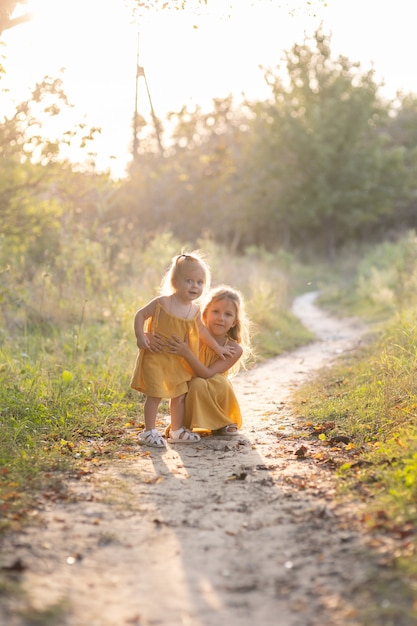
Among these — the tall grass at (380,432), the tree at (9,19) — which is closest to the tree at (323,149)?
the tall grass at (380,432)

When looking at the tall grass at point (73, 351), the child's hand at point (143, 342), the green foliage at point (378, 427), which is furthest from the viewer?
the child's hand at point (143, 342)

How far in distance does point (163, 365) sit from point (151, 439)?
0.60m

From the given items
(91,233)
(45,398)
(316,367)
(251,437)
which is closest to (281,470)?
(251,437)

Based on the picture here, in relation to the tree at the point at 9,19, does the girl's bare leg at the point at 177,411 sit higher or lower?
lower

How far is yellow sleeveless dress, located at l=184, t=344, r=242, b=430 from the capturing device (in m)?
5.84

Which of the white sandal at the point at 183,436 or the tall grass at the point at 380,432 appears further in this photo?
the white sandal at the point at 183,436

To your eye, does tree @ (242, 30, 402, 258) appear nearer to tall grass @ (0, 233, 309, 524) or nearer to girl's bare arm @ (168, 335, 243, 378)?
tall grass @ (0, 233, 309, 524)

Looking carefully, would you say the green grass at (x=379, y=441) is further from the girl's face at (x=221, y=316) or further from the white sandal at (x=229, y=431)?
the girl's face at (x=221, y=316)

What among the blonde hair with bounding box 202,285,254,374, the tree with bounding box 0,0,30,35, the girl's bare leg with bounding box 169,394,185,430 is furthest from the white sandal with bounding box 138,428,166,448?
the tree with bounding box 0,0,30,35

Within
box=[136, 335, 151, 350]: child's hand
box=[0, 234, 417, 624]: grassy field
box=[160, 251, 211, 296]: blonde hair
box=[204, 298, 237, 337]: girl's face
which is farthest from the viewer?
box=[204, 298, 237, 337]: girl's face

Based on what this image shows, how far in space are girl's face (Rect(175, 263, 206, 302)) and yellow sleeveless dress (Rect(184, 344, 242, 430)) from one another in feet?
2.13


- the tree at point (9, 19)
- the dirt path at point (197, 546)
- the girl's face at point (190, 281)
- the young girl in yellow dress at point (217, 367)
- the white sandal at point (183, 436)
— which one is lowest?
the white sandal at point (183, 436)

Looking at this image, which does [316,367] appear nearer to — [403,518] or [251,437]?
[251,437]

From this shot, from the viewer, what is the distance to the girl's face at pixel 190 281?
18.6 feet
